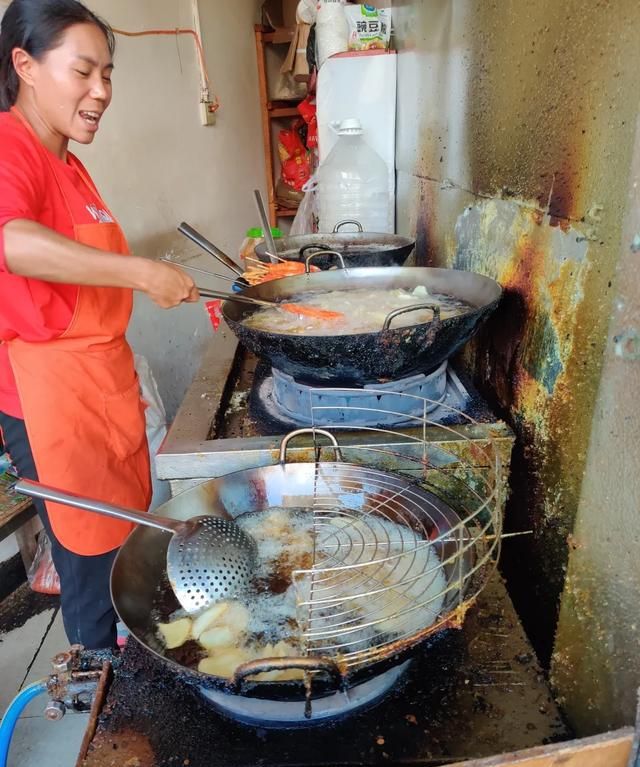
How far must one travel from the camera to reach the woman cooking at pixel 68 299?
1.51 metres

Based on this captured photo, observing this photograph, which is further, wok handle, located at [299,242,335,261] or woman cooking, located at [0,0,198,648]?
wok handle, located at [299,242,335,261]

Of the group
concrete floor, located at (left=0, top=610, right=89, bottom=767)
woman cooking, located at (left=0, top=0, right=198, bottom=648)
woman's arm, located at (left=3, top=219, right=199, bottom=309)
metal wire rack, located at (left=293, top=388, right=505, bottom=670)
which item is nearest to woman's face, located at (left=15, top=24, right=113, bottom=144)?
woman cooking, located at (left=0, top=0, right=198, bottom=648)

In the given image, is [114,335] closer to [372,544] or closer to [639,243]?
[372,544]

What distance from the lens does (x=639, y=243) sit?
87 centimetres

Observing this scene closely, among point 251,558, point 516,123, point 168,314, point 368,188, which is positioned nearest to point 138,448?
point 251,558

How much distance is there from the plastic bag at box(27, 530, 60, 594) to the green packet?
3388mm

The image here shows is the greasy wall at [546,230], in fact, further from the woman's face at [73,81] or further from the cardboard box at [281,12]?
the cardboard box at [281,12]

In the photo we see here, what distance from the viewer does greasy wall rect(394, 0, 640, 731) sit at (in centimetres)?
107

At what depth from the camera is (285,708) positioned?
1.04 meters

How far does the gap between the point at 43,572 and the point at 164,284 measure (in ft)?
6.41

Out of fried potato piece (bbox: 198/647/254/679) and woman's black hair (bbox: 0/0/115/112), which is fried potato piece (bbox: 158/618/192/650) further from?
woman's black hair (bbox: 0/0/115/112)

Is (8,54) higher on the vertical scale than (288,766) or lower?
higher

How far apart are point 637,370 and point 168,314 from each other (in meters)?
3.29

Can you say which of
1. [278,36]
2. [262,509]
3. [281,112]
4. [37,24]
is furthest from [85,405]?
[278,36]
